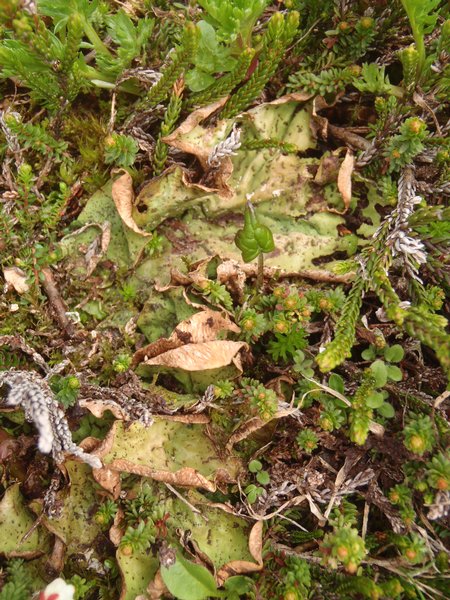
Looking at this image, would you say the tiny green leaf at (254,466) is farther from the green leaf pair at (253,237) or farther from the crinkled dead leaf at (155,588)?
the green leaf pair at (253,237)

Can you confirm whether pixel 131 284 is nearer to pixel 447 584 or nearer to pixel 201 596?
pixel 201 596

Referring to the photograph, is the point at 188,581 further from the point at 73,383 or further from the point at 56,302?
the point at 56,302

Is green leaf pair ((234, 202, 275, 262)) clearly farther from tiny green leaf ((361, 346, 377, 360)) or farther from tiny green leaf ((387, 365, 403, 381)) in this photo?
tiny green leaf ((387, 365, 403, 381))

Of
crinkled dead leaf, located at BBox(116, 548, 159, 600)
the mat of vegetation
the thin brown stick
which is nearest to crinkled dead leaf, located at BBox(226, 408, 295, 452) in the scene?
the mat of vegetation

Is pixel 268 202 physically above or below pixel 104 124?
below

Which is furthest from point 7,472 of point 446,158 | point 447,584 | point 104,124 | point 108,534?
point 446,158
